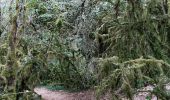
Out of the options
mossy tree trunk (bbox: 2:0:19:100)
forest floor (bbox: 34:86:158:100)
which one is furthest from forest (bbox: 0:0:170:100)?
forest floor (bbox: 34:86:158:100)

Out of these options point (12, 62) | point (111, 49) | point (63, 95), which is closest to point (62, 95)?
point (63, 95)

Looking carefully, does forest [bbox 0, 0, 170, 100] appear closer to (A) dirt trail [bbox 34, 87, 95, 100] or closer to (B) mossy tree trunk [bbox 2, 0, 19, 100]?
(B) mossy tree trunk [bbox 2, 0, 19, 100]

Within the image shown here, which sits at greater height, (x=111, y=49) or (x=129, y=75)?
(x=111, y=49)

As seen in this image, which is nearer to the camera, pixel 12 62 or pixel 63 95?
pixel 12 62

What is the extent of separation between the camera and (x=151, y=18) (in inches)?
185

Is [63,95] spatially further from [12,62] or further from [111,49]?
[12,62]

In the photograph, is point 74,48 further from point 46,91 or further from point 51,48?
point 46,91

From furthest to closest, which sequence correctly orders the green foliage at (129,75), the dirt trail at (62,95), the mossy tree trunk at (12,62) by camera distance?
the dirt trail at (62,95)
the mossy tree trunk at (12,62)
the green foliage at (129,75)

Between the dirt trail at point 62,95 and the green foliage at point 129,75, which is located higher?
the green foliage at point 129,75

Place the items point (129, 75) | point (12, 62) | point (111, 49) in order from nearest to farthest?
point (129, 75), point (12, 62), point (111, 49)

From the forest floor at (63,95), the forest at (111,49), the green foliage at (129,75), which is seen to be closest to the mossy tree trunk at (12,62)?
the forest at (111,49)

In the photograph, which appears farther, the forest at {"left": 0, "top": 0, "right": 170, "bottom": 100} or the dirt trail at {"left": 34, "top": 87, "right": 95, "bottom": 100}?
the dirt trail at {"left": 34, "top": 87, "right": 95, "bottom": 100}

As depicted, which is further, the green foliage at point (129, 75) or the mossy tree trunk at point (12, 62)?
the mossy tree trunk at point (12, 62)

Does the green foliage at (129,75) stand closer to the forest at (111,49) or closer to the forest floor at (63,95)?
the forest at (111,49)
